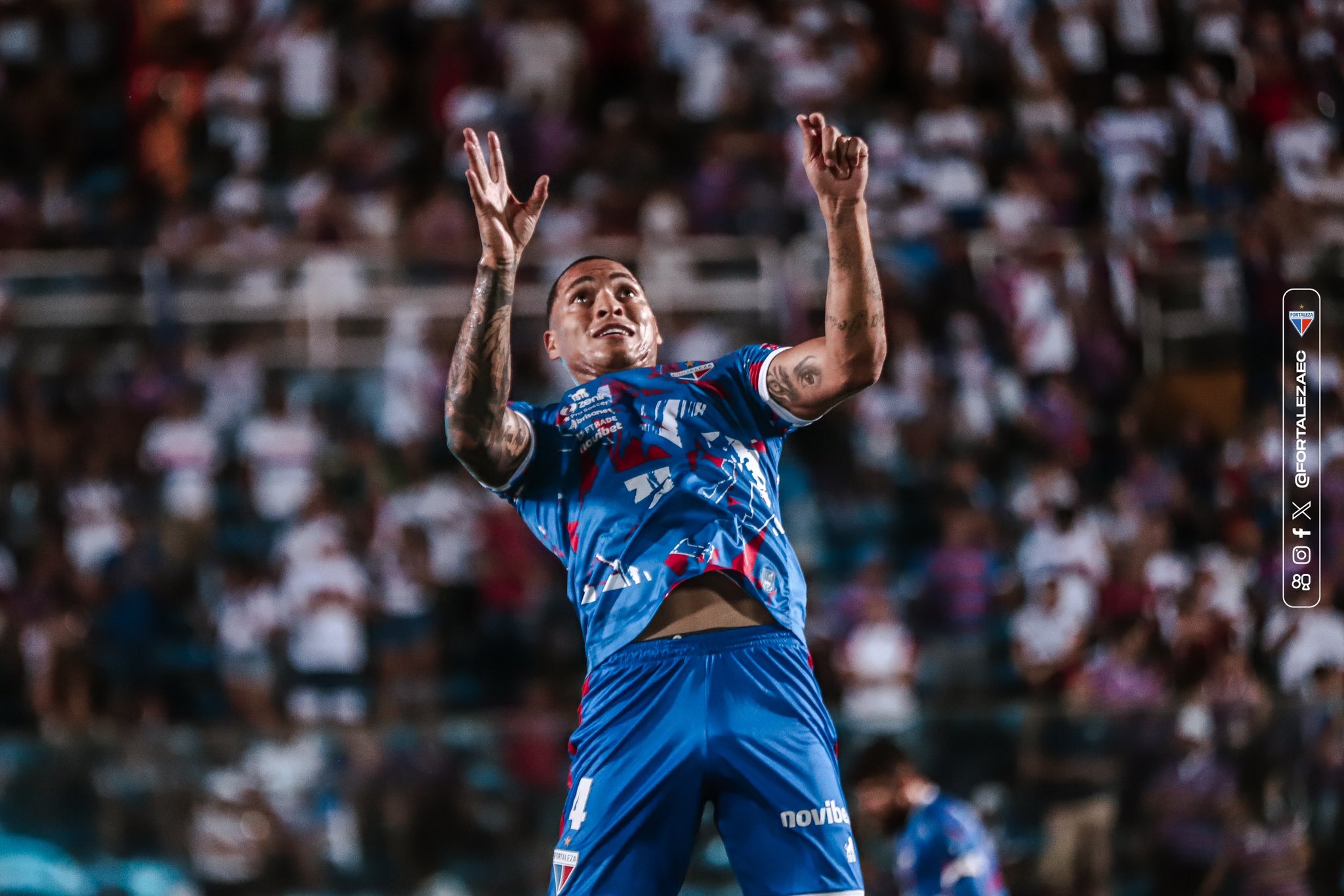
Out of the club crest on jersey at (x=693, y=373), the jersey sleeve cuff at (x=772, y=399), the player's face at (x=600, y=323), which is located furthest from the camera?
the player's face at (x=600, y=323)

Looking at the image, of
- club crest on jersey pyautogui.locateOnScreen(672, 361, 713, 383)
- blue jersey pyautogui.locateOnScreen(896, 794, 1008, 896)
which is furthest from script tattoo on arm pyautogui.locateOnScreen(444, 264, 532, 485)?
blue jersey pyautogui.locateOnScreen(896, 794, 1008, 896)

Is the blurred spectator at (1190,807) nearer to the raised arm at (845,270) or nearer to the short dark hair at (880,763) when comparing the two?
the short dark hair at (880,763)

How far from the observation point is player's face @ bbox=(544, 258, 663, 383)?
5.53 metres

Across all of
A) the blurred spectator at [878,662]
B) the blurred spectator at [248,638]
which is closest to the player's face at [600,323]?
the blurred spectator at [878,662]

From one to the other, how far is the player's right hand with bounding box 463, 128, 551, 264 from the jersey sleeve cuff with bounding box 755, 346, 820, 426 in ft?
2.66

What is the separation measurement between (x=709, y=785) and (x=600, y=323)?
5.41ft

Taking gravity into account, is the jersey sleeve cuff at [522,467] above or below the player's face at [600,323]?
below

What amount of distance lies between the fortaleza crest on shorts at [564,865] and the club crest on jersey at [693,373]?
149 cm

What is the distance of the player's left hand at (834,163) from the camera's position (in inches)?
181

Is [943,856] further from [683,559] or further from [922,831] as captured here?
[683,559]

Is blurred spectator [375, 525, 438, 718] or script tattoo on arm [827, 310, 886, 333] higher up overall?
script tattoo on arm [827, 310, 886, 333]

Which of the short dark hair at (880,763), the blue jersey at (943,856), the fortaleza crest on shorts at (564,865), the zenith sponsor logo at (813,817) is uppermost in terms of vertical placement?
the zenith sponsor logo at (813,817)

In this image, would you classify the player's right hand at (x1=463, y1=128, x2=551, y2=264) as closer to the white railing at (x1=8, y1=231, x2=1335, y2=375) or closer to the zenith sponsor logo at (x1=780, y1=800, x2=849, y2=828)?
the zenith sponsor logo at (x1=780, y1=800, x2=849, y2=828)

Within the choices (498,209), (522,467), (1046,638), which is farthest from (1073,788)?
(498,209)
